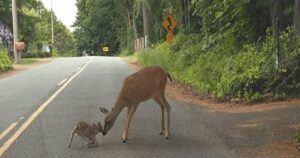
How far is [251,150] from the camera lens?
923 cm

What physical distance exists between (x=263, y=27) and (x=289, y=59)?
5942 millimetres

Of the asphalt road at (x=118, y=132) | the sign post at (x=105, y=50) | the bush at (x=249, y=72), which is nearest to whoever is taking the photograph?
the asphalt road at (x=118, y=132)

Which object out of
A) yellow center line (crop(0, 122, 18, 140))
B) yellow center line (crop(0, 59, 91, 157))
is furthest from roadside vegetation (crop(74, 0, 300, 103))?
yellow center line (crop(0, 122, 18, 140))

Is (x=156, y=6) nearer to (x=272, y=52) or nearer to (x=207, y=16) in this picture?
(x=207, y=16)

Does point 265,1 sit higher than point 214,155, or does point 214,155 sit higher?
point 265,1

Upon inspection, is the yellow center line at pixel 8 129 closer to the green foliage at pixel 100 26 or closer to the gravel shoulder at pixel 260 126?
the gravel shoulder at pixel 260 126

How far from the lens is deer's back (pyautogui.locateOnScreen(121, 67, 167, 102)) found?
10102 mm

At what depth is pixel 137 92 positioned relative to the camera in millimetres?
10109

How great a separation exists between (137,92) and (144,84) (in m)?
0.25

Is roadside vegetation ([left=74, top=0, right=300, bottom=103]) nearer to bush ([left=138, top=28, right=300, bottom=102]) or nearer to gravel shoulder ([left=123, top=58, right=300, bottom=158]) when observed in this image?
bush ([left=138, top=28, right=300, bottom=102])

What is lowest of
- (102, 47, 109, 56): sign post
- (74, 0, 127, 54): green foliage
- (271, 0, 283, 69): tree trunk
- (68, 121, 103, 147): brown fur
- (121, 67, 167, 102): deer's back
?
(68, 121, 103, 147): brown fur

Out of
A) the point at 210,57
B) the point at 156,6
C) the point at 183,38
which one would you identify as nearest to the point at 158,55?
the point at 183,38

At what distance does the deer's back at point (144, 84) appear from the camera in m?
10.1

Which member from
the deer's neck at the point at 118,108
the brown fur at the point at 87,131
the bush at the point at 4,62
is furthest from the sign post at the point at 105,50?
the brown fur at the point at 87,131
